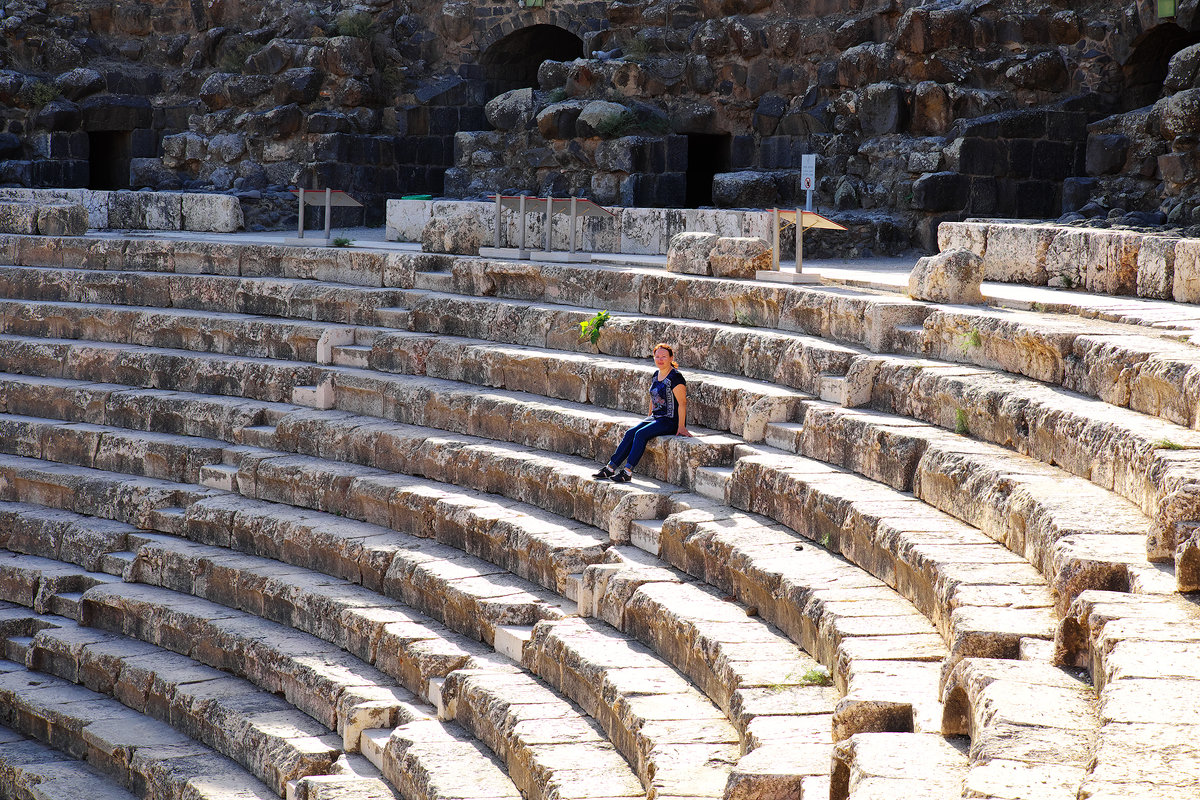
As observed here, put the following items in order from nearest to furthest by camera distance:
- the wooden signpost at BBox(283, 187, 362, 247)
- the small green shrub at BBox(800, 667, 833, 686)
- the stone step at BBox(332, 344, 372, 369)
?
1. the small green shrub at BBox(800, 667, 833, 686)
2. the stone step at BBox(332, 344, 372, 369)
3. the wooden signpost at BBox(283, 187, 362, 247)

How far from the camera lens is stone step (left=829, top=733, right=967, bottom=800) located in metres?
4.25

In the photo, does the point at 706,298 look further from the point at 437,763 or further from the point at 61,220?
the point at 61,220

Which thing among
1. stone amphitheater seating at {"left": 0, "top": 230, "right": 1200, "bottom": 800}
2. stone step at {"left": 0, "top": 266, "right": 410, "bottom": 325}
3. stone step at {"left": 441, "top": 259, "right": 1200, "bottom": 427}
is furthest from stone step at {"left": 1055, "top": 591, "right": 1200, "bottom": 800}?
stone step at {"left": 0, "top": 266, "right": 410, "bottom": 325}

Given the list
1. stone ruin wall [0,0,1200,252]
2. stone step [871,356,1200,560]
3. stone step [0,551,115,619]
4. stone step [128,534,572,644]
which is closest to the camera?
stone step [871,356,1200,560]

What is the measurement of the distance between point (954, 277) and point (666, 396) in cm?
226

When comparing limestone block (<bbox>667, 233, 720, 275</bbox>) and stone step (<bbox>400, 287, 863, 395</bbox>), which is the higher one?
limestone block (<bbox>667, 233, 720, 275</bbox>)

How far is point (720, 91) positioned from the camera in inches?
695

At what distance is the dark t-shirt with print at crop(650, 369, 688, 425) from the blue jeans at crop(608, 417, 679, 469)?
40 millimetres

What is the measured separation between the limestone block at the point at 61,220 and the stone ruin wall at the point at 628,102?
2.67 meters

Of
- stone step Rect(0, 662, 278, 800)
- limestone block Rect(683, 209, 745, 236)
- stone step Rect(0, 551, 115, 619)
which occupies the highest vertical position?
limestone block Rect(683, 209, 745, 236)

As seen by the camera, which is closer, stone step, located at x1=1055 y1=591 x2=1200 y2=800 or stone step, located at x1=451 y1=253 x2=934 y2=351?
stone step, located at x1=1055 y1=591 x2=1200 y2=800

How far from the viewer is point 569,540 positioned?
927 centimetres

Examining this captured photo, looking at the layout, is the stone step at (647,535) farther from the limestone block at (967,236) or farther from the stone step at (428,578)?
the limestone block at (967,236)

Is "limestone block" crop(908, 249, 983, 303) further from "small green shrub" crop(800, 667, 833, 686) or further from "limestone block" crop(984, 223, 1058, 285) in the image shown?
"small green shrub" crop(800, 667, 833, 686)
